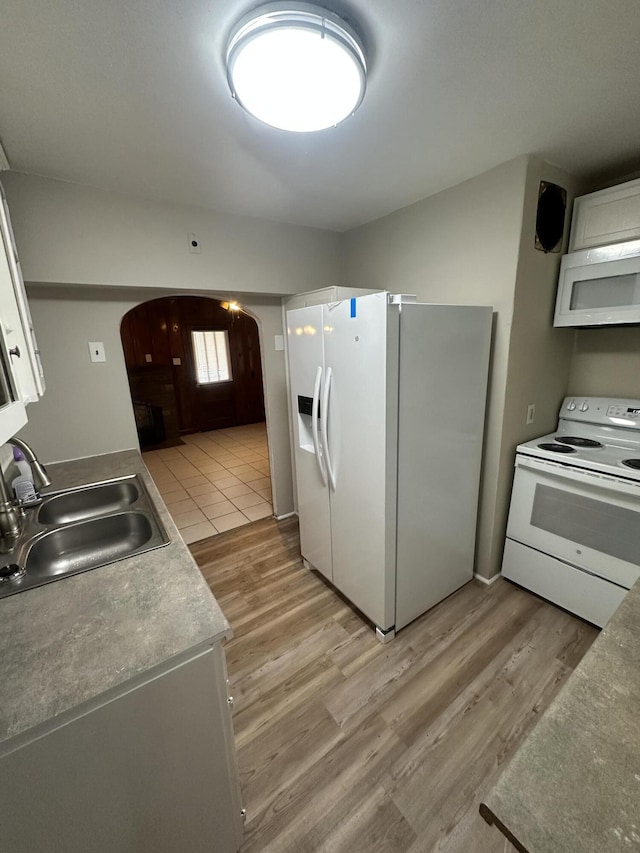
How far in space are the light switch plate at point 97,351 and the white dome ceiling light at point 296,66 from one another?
164 cm

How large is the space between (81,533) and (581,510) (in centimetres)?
245

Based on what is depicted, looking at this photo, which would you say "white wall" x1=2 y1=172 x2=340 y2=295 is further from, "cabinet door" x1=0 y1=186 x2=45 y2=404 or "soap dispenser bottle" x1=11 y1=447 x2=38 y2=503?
"soap dispenser bottle" x1=11 y1=447 x2=38 y2=503

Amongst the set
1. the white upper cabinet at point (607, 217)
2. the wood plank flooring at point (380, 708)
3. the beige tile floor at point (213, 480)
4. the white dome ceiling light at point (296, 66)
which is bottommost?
the wood plank flooring at point (380, 708)

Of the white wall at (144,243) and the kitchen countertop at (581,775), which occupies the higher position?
the white wall at (144,243)

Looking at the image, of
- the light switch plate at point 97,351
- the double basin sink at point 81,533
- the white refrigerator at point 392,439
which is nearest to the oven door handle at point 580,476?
the white refrigerator at point 392,439

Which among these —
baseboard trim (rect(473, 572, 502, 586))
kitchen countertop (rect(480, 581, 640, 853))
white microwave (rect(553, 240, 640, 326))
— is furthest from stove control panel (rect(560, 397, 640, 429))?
kitchen countertop (rect(480, 581, 640, 853))

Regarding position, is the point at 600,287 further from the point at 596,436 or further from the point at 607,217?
the point at 596,436

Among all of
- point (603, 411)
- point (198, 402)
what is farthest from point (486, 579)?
point (198, 402)

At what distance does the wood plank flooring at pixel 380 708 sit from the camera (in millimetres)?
1160

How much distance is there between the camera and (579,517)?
5.96ft

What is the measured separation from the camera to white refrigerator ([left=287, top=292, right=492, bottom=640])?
1.55 metres

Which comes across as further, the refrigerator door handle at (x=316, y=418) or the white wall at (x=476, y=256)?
the refrigerator door handle at (x=316, y=418)

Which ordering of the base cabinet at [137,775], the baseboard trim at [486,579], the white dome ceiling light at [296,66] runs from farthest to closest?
1. the baseboard trim at [486,579]
2. the white dome ceiling light at [296,66]
3. the base cabinet at [137,775]

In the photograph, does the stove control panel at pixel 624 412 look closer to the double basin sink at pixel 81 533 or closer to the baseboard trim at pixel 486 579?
the baseboard trim at pixel 486 579
